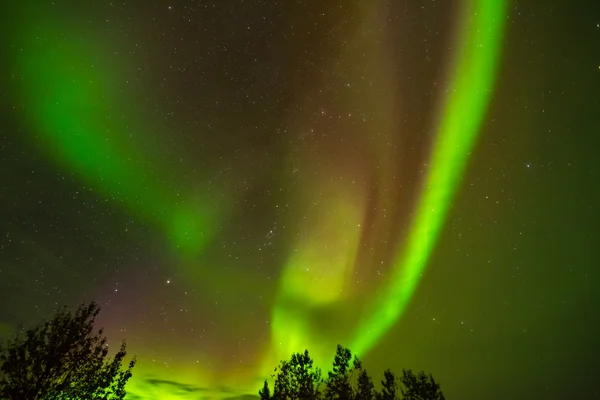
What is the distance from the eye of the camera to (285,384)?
3019 centimetres

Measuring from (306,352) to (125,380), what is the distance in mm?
18619

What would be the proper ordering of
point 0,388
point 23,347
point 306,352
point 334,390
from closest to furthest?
1. point 0,388
2. point 23,347
3. point 334,390
4. point 306,352

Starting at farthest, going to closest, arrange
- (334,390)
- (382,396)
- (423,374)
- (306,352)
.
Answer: (423,374) < (382,396) < (306,352) < (334,390)

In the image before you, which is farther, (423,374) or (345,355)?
(423,374)

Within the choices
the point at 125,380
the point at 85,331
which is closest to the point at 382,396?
the point at 125,380

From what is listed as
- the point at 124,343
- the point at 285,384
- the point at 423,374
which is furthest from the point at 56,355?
the point at 423,374

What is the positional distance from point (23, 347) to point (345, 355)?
27.3 m

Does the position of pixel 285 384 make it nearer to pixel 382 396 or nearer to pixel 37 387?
pixel 382 396

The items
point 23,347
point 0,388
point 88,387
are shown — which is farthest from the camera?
point 88,387

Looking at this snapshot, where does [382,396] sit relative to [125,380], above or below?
above

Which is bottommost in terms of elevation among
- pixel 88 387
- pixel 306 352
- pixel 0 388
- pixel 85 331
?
pixel 0 388

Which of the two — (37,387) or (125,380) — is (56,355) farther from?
(125,380)

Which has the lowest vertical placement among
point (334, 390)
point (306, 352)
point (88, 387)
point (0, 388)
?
point (0, 388)

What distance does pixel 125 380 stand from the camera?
1630cm
